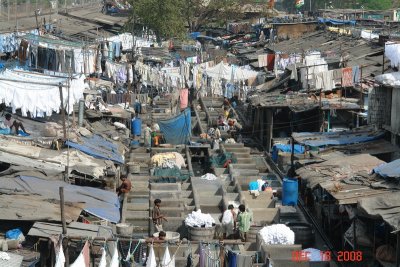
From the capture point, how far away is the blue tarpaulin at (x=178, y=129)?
88.8 feet

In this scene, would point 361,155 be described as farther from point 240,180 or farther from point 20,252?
point 20,252

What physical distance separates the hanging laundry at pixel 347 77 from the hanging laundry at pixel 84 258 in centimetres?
1763

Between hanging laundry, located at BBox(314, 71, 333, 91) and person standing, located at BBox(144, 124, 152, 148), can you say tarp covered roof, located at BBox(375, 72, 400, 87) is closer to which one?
hanging laundry, located at BBox(314, 71, 333, 91)

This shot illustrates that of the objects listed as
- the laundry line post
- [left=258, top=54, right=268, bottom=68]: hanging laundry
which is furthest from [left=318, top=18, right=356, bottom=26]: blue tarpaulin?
the laundry line post

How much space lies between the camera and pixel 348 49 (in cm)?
3450

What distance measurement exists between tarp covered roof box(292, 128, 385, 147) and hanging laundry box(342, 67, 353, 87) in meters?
5.89

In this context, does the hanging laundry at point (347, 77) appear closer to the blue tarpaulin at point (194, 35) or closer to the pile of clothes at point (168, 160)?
the pile of clothes at point (168, 160)

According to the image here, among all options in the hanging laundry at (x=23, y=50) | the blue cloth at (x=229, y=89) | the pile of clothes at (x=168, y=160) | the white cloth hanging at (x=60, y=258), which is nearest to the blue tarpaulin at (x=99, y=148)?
the pile of clothes at (x=168, y=160)

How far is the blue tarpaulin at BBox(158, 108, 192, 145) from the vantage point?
27078 millimetres

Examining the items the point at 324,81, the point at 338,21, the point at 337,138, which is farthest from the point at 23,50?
the point at 338,21

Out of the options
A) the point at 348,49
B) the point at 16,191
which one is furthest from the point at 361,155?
the point at 348,49

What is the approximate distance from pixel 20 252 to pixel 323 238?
7.07 meters

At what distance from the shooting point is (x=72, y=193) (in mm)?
14734

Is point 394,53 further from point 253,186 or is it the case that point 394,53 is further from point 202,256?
point 202,256
